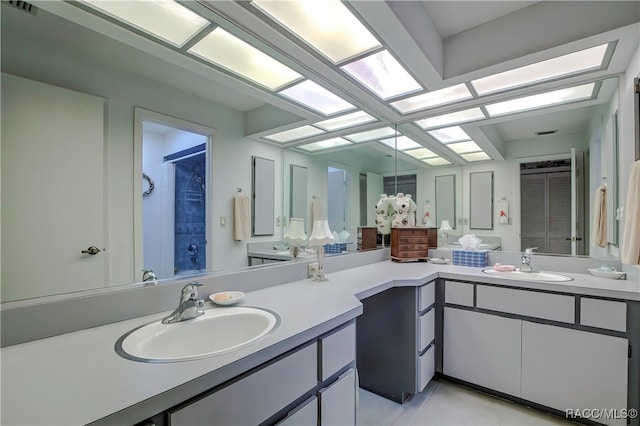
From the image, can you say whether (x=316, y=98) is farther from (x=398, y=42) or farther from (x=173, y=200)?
(x=173, y=200)

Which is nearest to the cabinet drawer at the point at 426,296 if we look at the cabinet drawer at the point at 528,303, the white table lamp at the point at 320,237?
the cabinet drawer at the point at 528,303

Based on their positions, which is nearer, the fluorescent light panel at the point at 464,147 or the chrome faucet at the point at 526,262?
the chrome faucet at the point at 526,262

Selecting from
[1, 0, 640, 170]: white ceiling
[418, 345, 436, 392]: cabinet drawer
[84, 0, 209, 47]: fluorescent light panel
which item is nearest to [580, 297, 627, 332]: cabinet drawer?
[418, 345, 436, 392]: cabinet drawer

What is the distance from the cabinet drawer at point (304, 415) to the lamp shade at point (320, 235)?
1.06 meters

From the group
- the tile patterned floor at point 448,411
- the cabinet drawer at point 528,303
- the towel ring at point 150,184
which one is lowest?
the tile patterned floor at point 448,411

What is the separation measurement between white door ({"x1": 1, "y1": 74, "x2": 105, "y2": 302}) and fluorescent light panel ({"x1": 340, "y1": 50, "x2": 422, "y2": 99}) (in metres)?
1.54

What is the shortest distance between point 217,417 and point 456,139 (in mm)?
3053

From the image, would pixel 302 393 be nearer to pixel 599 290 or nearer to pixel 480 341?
pixel 480 341

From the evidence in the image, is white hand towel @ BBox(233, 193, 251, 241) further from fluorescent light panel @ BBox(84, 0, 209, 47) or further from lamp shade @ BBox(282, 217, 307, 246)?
fluorescent light panel @ BBox(84, 0, 209, 47)

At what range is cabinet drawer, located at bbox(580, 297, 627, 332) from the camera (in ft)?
5.12

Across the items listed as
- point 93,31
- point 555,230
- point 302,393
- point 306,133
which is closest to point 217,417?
point 302,393

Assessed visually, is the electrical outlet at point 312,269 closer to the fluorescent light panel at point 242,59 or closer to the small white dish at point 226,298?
the small white dish at point 226,298

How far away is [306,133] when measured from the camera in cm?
212

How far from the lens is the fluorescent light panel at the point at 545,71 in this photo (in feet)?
5.80
